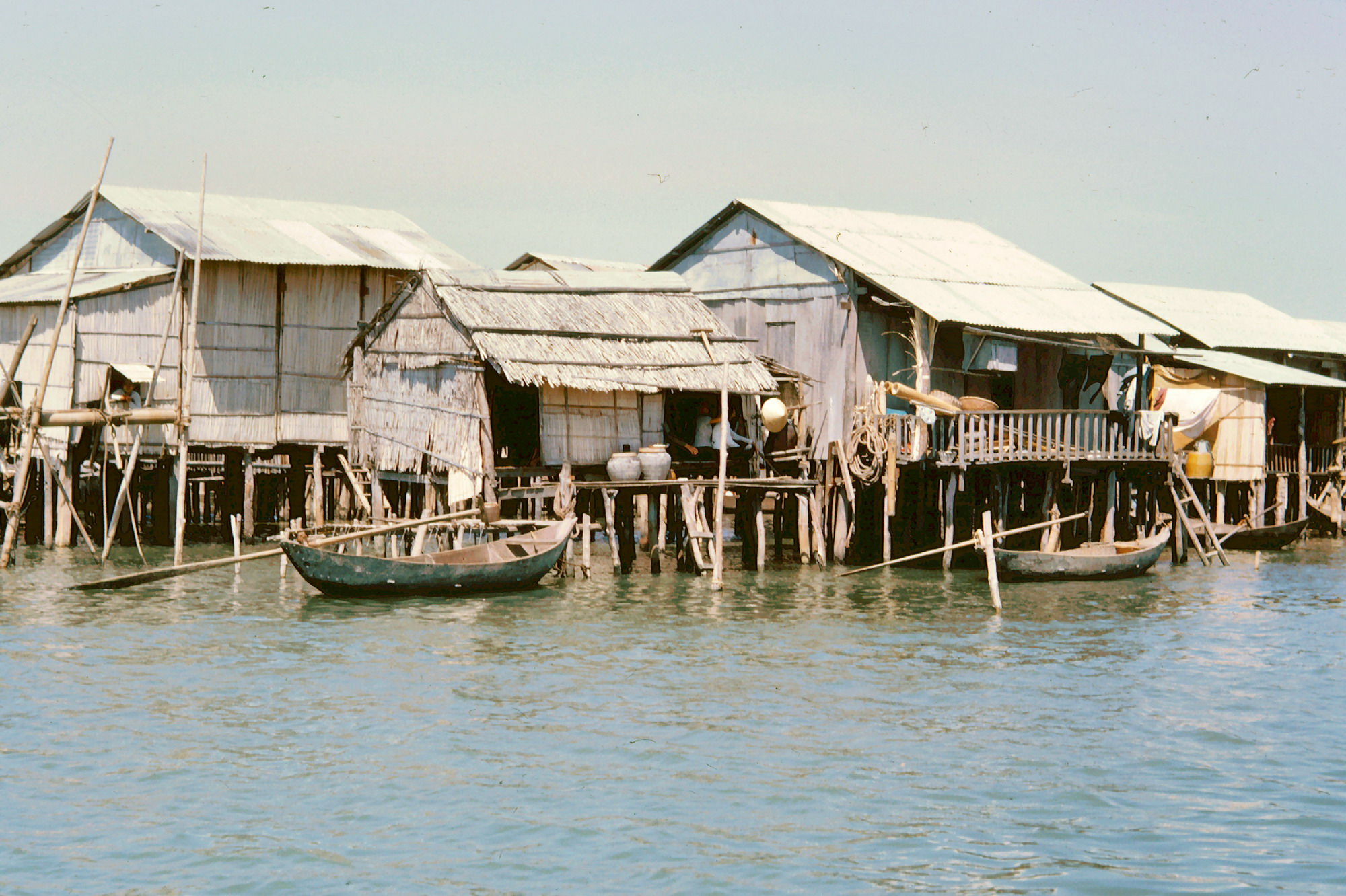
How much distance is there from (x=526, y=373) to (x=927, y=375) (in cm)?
725

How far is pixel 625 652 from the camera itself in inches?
688

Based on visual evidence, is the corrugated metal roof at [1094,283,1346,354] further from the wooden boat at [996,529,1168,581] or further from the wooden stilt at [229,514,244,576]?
the wooden stilt at [229,514,244,576]

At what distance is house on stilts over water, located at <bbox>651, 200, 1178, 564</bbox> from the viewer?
1016 inches

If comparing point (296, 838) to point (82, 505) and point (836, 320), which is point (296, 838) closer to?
point (836, 320)

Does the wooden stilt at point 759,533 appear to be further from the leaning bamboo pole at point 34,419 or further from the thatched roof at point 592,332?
the leaning bamboo pole at point 34,419

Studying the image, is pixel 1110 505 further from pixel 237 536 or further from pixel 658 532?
pixel 237 536

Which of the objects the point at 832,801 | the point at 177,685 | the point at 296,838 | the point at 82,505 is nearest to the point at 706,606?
the point at 177,685

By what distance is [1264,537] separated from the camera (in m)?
33.0

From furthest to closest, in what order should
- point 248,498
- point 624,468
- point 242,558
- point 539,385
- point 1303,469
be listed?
point 1303,469
point 248,498
point 624,468
point 539,385
point 242,558

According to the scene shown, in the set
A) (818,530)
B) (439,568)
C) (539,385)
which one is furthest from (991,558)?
(439,568)

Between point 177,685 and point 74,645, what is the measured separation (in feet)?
10.2

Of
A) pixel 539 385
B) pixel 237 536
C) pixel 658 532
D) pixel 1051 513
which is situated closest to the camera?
pixel 237 536

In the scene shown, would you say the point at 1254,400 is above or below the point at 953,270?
below

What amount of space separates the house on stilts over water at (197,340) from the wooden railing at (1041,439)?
11758 mm
